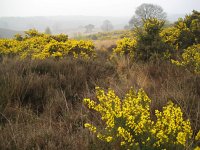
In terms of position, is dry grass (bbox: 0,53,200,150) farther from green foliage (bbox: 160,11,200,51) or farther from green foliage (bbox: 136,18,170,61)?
green foliage (bbox: 160,11,200,51)

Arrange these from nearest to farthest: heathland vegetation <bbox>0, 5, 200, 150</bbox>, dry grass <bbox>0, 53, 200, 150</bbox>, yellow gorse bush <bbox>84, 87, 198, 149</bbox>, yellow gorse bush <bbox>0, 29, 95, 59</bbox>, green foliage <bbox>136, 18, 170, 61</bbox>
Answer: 1. yellow gorse bush <bbox>84, 87, 198, 149</bbox>
2. heathland vegetation <bbox>0, 5, 200, 150</bbox>
3. dry grass <bbox>0, 53, 200, 150</bbox>
4. green foliage <bbox>136, 18, 170, 61</bbox>
5. yellow gorse bush <bbox>0, 29, 95, 59</bbox>

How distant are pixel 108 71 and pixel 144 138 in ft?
12.8

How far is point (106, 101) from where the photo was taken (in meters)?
2.34

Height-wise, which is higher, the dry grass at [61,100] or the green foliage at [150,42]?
the green foliage at [150,42]

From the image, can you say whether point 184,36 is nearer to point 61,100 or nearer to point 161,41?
point 161,41

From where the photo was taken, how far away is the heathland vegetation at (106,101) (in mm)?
2049

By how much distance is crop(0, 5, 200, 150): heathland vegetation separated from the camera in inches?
80.7

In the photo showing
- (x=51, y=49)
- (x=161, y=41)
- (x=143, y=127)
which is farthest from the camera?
(x=51, y=49)

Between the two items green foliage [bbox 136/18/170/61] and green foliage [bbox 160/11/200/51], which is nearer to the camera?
green foliage [bbox 136/18/170/61]

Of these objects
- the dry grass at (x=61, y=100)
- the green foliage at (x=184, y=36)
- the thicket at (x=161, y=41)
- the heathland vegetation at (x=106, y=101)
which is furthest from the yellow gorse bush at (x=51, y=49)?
the green foliage at (x=184, y=36)

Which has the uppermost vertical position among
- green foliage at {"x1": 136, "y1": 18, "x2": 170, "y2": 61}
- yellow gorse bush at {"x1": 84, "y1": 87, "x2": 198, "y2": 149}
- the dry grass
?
green foliage at {"x1": 136, "y1": 18, "x2": 170, "y2": 61}

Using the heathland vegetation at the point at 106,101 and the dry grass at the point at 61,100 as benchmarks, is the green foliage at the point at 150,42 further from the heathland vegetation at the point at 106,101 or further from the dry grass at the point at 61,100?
the dry grass at the point at 61,100

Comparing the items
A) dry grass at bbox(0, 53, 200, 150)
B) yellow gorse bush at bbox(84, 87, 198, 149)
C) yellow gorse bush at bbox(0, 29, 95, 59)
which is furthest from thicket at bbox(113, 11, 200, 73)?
yellow gorse bush at bbox(84, 87, 198, 149)

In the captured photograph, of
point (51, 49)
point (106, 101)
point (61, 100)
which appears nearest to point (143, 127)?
point (106, 101)
